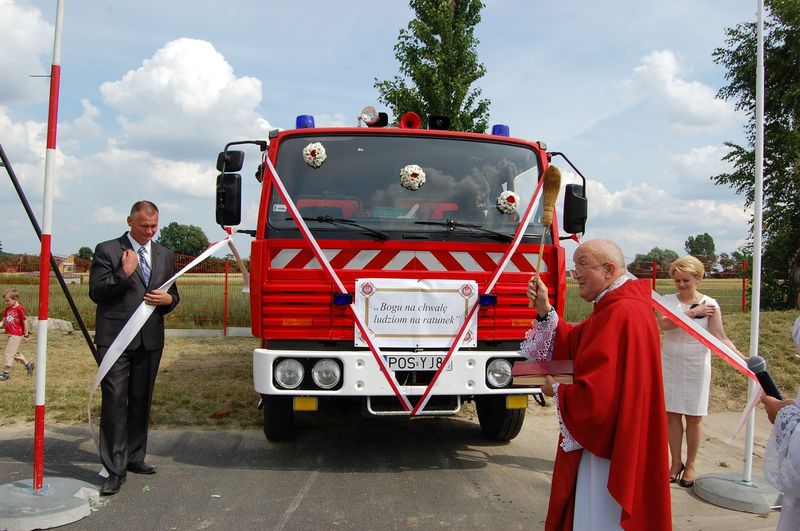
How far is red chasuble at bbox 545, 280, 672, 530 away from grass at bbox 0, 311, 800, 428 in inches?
185

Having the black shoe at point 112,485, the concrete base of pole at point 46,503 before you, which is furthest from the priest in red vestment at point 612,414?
the black shoe at point 112,485

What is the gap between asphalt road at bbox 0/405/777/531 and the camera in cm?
427

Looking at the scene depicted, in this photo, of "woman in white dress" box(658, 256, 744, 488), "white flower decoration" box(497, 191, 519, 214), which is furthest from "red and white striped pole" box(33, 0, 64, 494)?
"woman in white dress" box(658, 256, 744, 488)

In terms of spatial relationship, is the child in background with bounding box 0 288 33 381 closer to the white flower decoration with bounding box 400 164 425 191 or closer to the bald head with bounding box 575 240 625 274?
the white flower decoration with bounding box 400 164 425 191

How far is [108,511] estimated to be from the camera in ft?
14.2

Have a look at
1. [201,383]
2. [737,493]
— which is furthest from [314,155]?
[201,383]

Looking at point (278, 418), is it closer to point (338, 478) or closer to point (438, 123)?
point (338, 478)

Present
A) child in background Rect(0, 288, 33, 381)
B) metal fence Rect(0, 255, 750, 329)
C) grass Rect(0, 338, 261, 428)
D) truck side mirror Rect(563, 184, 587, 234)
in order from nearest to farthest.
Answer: truck side mirror Rect(563, 184, 587, 234)
grass Rect(0, 338, 261, 428)
child in background Rect(0, 288, 33, 381)
metal fence Rect(0, 255, 750, 329)

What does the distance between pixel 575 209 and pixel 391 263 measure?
168 cm

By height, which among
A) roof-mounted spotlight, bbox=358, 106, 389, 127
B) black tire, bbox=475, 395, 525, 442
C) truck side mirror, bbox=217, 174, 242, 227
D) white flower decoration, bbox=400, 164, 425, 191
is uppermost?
roof-mounted spotlight, bbox=358, 106, 389, 127

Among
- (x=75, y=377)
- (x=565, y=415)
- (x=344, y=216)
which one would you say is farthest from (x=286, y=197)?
(x=75, y=377)

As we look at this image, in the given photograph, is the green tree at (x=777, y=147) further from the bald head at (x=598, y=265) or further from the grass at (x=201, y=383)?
the bald head at (x=598, y=265)

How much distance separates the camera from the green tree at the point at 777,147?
16.7 m

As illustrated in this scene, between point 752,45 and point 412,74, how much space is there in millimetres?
11759
